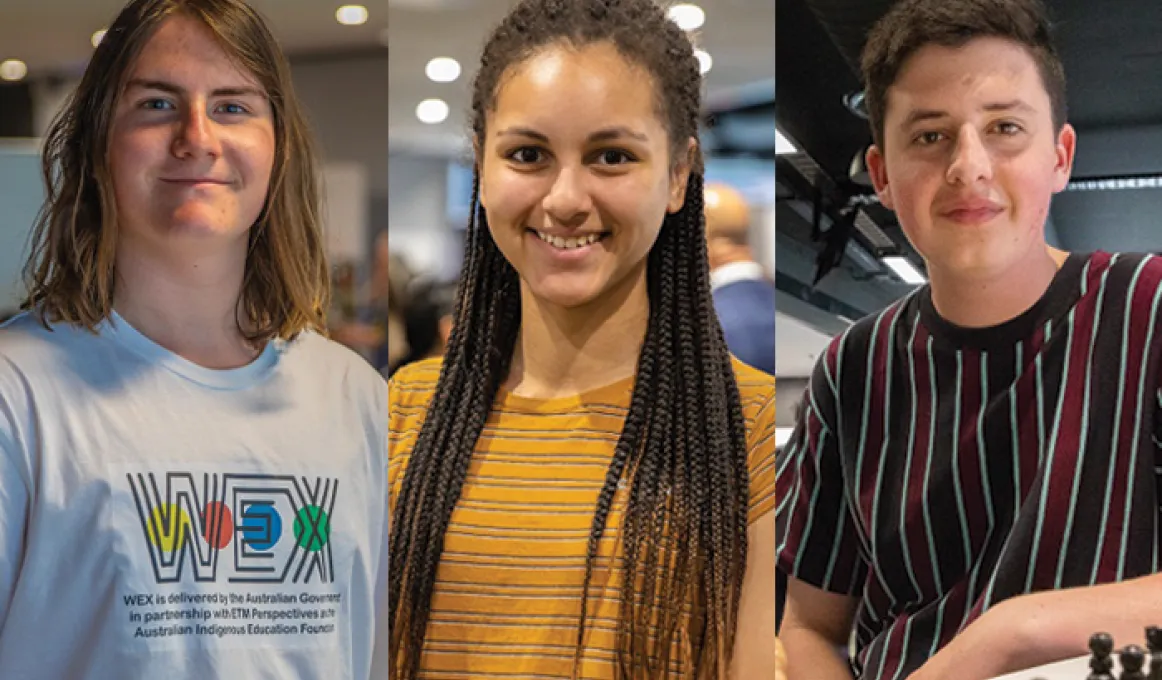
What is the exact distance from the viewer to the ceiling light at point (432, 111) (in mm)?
2129

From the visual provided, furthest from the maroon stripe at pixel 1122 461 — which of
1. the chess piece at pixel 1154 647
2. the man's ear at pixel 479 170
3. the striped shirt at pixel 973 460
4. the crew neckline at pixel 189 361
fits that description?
the crew neckline at pixel 189 361

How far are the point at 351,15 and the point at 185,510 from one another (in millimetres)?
918

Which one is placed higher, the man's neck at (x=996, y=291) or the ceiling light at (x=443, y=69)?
the ceiling light at (x=443, y=69)

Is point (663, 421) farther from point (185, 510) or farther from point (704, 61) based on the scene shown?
point (185, 510)

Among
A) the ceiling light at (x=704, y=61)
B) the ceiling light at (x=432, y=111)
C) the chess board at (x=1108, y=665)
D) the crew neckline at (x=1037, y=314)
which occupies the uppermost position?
the ceiling light at (x=704, y=61)

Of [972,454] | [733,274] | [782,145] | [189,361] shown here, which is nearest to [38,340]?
[189,361]

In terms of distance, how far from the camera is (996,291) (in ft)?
6.53

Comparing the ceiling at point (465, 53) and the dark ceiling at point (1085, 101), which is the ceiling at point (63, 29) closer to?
the ceiling at point (465, 53)

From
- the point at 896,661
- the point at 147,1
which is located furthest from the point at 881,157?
the point at 147,1

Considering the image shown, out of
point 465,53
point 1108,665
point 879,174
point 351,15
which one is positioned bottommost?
point 1108,665

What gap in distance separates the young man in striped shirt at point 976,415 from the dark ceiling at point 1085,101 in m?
0.03

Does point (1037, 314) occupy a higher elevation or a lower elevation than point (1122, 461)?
higher

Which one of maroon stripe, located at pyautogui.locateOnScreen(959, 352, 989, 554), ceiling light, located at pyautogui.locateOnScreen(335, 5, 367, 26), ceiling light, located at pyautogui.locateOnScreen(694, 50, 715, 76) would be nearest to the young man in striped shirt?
maroon stripe, located at pyautogui.locateOnScreen(959, 352, 989, 554)

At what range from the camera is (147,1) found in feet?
6.93
